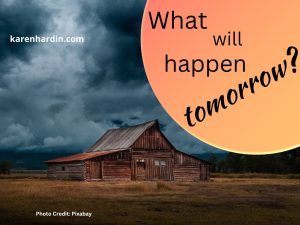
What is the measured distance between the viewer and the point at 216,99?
1752 cm

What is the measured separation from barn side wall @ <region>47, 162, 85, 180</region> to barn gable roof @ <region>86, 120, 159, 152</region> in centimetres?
504

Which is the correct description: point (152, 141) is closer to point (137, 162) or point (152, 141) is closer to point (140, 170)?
point (137, 162)

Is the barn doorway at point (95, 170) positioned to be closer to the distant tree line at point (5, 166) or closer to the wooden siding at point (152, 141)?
the wooden siding at point (152, 141)

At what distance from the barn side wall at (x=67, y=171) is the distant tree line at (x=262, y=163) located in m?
25.8

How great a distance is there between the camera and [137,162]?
44438mm

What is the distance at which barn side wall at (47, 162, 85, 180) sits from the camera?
140 ft

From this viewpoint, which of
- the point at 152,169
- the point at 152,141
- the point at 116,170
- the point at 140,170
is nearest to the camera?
the point at 116,170

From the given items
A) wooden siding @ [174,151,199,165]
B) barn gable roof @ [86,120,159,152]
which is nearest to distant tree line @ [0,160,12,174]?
barn gable roof @ [86,120,159,152]

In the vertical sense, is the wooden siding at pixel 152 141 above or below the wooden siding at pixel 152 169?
above

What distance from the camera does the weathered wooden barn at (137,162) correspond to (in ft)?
139

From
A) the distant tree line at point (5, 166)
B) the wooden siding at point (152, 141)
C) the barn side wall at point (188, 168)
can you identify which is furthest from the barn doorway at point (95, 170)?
the distant tree line at point (5, 166)

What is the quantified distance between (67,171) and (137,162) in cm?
698

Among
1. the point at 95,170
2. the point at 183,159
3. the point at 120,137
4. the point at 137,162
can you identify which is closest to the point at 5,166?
the point at 120,137

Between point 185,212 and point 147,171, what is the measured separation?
28771mm
